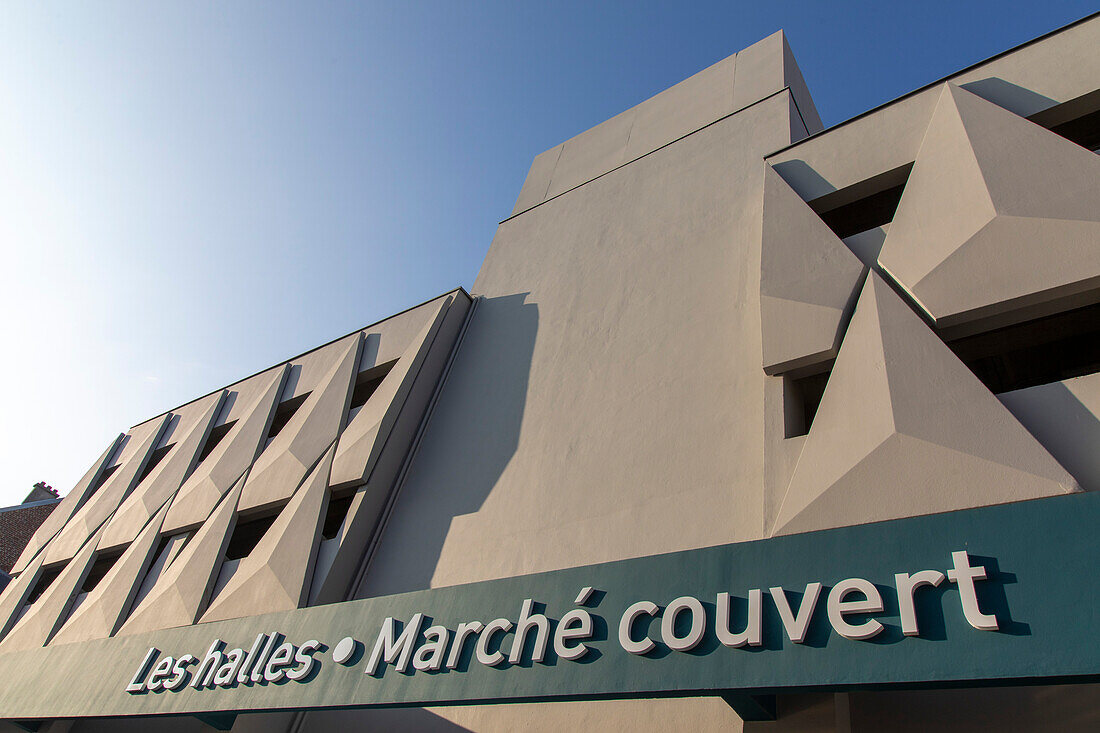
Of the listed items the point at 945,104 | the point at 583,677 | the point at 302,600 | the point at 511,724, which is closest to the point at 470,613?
the point at 583,677

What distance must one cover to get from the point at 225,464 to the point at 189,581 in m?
3.20

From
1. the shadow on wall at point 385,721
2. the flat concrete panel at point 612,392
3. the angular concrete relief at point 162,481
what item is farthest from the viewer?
the angular concrete relief at point 162,481

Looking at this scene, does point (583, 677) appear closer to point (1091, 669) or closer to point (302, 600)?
point (1091, 669)

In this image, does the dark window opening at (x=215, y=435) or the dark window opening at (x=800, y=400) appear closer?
the dark window opening at (x=800, y=400)

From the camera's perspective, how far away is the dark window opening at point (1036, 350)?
26.8 ft

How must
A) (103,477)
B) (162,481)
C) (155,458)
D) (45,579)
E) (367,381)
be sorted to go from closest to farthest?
1. (367,381)
2. (162,481)
3. (45,579)
4. (155,458)
5. (103,477)

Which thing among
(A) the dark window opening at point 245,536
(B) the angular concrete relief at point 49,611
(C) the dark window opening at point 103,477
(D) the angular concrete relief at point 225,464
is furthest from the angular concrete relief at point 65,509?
(A) the dark window opening at point 245,536

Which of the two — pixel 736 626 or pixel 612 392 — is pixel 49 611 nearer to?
pixel 612 392

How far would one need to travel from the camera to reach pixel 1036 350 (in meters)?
9.00

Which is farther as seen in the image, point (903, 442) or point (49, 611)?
point (49, 611)

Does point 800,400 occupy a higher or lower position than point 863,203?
lower

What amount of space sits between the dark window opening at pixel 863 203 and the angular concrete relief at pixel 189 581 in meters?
12.1

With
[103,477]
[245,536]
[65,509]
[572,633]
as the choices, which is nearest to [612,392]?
[572,633]

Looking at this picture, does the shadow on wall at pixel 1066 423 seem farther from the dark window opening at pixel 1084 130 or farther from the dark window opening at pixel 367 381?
the dark window opening at pixel 367 381
